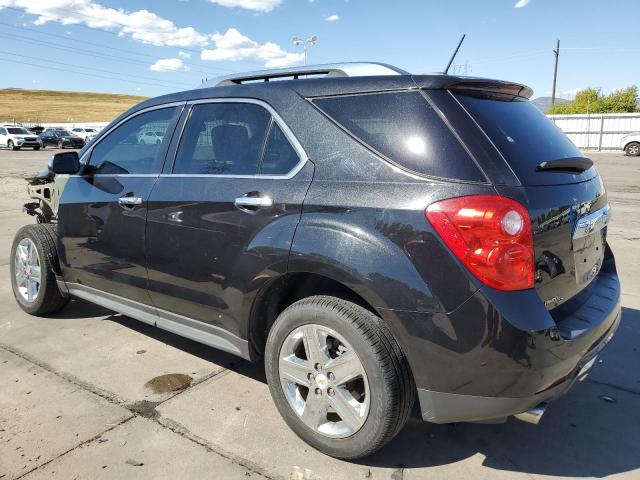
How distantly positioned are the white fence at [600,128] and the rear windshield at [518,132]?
106 ft

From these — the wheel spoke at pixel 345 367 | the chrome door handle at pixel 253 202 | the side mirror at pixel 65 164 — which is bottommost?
the wheel spoke at pixel 345 367

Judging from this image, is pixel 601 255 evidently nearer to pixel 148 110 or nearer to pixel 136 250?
pixel 136 250

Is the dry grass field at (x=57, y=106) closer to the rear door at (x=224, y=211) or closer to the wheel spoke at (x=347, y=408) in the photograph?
the rear door at (x=224, y=211)

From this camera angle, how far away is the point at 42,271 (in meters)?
4.26

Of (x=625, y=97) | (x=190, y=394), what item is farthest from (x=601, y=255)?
(x=625, y=97)

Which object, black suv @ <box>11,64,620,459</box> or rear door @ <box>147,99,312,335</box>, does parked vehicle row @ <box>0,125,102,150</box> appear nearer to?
rear door @ <box>147,99,312,335</box>

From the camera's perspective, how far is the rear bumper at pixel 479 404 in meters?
2.13

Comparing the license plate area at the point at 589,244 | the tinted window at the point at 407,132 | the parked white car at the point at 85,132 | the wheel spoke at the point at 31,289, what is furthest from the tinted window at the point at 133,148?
the parked white car at the point at 85,132

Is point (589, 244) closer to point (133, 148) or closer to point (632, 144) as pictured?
point (133, 148)

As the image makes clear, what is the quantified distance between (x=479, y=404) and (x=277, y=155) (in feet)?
5.01

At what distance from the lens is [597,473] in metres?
2.45

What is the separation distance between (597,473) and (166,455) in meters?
2.04

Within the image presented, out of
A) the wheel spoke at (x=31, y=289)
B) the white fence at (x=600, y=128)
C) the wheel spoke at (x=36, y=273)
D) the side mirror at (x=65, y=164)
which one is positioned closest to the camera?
the side mirror at (x=65, y=164)

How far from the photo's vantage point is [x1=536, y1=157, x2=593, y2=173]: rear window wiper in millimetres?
2354
